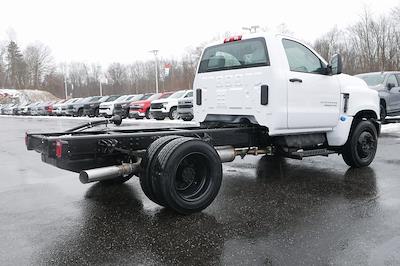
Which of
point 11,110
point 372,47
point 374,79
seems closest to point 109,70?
point 11,110

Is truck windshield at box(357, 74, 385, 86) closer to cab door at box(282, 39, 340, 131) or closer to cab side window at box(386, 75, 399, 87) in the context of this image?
cab side window at box(386, 75, 399, 87)

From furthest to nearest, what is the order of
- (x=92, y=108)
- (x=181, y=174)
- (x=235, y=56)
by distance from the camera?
(x=92, y=108), (x=235, y=56), (x=181, y=174)

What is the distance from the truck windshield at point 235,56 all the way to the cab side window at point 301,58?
40 centimetres

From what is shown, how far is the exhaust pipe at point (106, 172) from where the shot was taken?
4348mm

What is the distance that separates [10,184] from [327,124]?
539 cm

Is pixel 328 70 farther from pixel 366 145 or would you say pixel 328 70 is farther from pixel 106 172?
pixel 106 172

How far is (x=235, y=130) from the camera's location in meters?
5.87

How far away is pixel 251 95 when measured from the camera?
606 cm

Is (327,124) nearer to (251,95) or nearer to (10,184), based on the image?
(251,95)

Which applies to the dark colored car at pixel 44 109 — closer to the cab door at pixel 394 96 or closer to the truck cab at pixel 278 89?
the cab door at pixel 394 96

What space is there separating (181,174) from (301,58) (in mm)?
2891

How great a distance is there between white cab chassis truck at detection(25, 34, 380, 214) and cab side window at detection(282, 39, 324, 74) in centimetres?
2

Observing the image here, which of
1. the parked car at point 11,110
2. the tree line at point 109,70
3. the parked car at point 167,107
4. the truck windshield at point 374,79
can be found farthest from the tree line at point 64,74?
the truck windshield at point 374,79

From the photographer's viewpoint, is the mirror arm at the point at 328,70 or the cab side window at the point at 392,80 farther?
the cab side window at the point at 392,80
